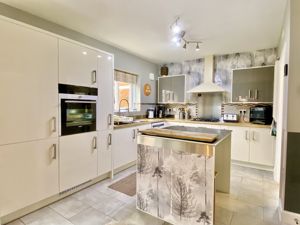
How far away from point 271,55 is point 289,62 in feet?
7.69

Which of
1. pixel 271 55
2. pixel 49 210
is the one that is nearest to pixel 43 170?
pixel 49 210

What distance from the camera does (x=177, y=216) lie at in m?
1.82

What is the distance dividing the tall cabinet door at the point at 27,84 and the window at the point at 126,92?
195 cm

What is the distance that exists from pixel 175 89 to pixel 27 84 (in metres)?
3.66

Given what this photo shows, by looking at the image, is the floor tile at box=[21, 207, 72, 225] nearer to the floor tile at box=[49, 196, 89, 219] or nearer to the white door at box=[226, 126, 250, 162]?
the floor tile at box=[49, 196, 89, 219]

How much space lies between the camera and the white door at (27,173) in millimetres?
1822

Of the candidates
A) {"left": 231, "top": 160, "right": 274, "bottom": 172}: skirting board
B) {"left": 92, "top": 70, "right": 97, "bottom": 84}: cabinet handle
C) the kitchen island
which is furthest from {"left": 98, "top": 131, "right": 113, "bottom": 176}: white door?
{"left": 231, "top": 160, "right": 274, "bottom": 172}: skirting board

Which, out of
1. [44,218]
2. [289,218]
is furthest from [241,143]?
[44,218]

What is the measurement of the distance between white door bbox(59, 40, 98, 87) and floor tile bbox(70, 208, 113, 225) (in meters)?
1.64

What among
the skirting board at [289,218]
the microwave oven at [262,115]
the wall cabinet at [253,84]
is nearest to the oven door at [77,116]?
the skirting board at [289,218]

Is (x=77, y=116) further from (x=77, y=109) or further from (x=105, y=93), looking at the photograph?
(x=105, y=93)

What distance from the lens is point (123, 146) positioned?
3336 mm

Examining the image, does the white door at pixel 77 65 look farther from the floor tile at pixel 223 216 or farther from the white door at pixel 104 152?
the floor tile at pixel 223 216

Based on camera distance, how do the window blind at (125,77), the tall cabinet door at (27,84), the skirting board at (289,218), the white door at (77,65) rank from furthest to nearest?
the window blind at (125,77) → the white door at (77,65) → the skirting board at (289,218) → the tall cabinet door at (27,84)
